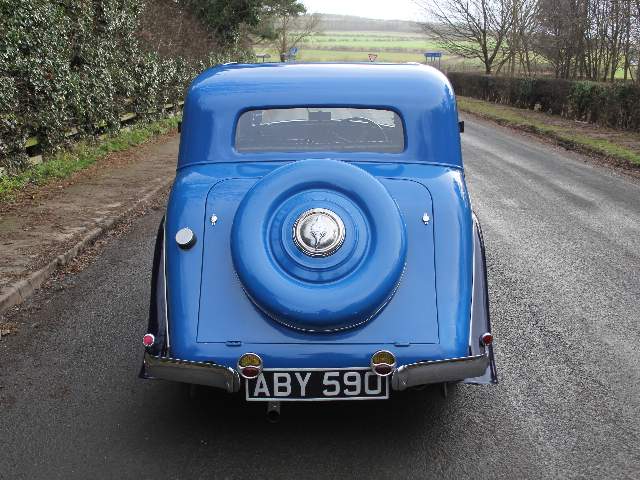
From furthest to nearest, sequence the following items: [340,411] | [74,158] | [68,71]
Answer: [74,158], [68,71], [340,411]

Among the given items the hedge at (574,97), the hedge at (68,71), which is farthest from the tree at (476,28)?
the hedge at (68,71)

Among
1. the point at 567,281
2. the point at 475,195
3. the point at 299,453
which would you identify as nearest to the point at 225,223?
the point at 299,453

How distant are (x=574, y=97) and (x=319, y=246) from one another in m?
22.5

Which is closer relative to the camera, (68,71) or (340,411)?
(340,411)

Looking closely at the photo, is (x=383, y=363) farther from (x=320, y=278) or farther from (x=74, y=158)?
(x=74, y=158)

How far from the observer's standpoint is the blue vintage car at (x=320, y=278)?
3.52 metres

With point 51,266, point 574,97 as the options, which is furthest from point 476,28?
point 51,266

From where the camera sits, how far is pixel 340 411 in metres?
4.08

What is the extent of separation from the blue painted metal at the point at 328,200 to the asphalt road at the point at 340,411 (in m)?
0.50

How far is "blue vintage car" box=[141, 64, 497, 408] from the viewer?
11.6 ft

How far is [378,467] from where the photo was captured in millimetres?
3477

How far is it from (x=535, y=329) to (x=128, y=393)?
300 cm

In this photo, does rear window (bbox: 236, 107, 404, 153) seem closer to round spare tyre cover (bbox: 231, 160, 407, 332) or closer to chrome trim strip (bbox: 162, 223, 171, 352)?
round spare tyre cover (bbox: 231, 160, 407, 332)

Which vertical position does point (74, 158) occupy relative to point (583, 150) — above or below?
above
